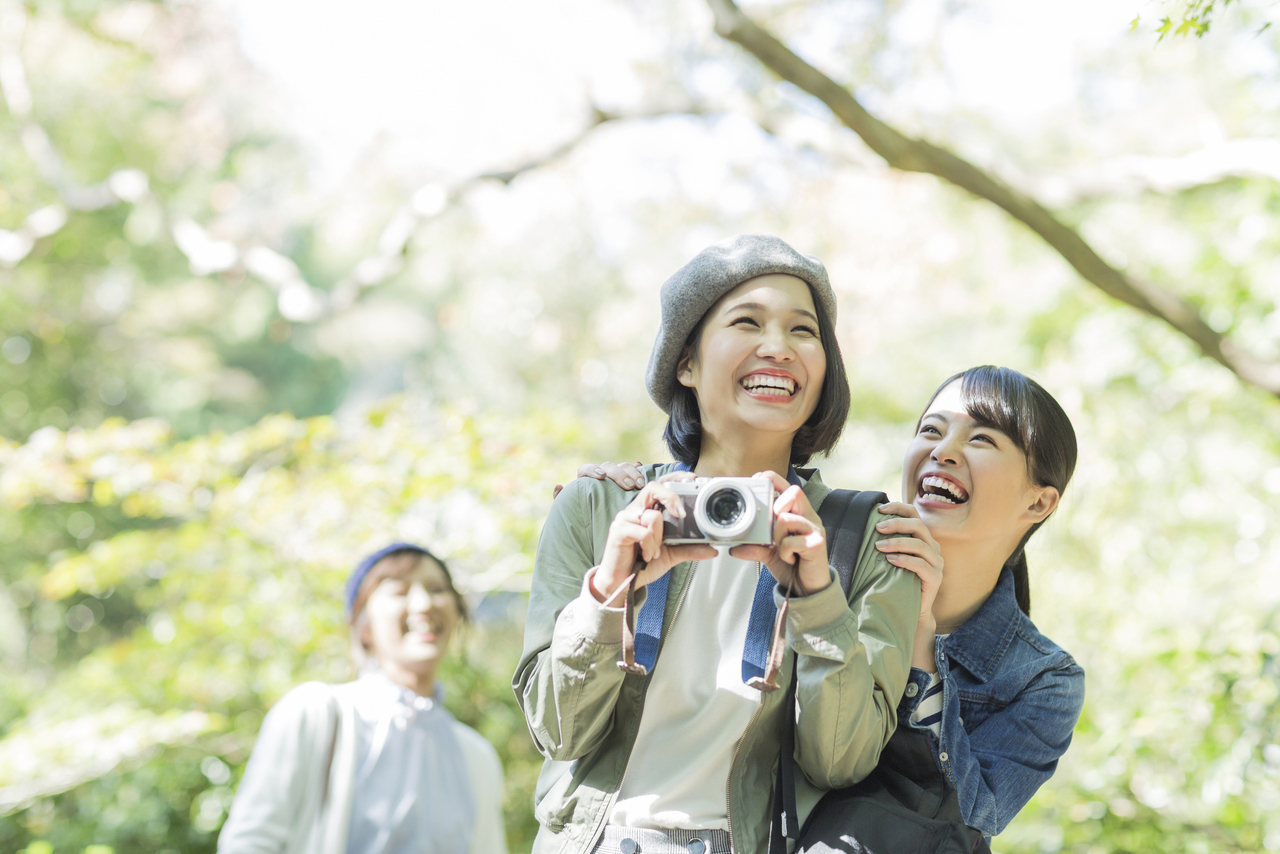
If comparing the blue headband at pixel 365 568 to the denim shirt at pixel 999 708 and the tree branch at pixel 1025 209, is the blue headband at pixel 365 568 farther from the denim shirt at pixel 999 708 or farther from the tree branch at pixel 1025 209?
the tree branch at pixel 1025 209

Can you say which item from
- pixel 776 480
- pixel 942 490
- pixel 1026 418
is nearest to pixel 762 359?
pixel 776 480

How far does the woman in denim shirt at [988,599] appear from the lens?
1738mm

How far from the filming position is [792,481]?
187cm

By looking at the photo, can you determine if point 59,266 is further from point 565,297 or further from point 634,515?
point 634,515

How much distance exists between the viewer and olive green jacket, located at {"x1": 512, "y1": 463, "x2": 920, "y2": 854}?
1.46 meters

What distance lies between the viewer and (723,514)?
150 cm

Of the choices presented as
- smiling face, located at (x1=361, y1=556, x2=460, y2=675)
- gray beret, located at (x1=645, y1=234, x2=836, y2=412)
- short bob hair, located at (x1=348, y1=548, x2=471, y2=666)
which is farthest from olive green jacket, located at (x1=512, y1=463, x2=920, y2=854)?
short bob hair, located at (x1=348, y1=548, x2=471, y2=666)

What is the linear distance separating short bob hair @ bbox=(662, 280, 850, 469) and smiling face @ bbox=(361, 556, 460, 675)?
1705 millimetres

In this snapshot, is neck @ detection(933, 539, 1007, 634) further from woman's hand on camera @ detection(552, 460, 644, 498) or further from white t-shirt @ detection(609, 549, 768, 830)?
woman's hand on camera @ detection(552, 460, 644, 498)

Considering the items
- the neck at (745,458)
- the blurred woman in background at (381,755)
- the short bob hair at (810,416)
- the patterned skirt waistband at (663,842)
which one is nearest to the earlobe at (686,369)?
the short bob hair at (810,416)

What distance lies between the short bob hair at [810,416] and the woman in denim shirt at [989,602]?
0.26m

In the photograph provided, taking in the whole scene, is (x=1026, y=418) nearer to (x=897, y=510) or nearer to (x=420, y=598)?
(x=897, y=510)

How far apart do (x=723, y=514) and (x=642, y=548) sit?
5.4 inches

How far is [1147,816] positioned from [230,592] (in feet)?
15.3
